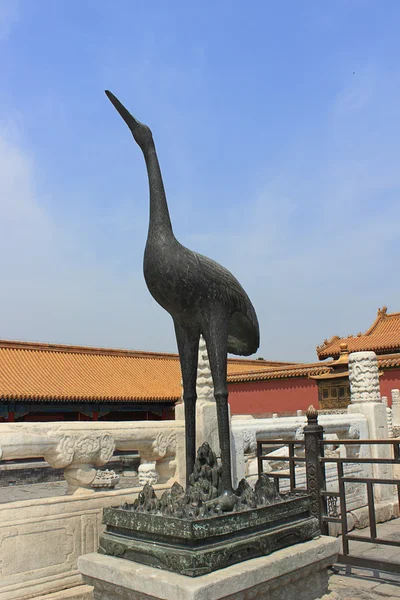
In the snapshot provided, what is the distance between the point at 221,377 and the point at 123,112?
1529 mm

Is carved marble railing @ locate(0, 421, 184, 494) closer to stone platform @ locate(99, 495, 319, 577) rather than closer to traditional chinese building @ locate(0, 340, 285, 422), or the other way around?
stone platform @ locate(99, 495, 319, 577)

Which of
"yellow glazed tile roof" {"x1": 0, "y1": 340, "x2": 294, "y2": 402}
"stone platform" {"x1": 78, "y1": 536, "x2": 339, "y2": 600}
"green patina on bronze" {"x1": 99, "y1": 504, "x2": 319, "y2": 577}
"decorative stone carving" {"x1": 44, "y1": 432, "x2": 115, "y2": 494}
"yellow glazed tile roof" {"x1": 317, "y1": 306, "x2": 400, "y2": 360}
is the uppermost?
"yellow glazed tile roof" {"x1": 317, "y1": 306, "x2": 400, "y2": 360}

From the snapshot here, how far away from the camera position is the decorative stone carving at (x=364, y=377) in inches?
251

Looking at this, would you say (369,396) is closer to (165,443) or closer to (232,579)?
(165,443)

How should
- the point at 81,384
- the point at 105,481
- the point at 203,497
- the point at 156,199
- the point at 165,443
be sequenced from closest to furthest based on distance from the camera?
→ the point at 203,497 → the point at 156,199 → the point at 165,443 → the point at 105,481 → the point at 81,384

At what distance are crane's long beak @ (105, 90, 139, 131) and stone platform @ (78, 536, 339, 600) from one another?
223 centimetres

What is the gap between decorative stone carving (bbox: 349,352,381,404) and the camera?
6.38 metres

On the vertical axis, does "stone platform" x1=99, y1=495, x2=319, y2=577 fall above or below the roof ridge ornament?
below

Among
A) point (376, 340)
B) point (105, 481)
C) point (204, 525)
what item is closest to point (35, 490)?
point (105, 481)

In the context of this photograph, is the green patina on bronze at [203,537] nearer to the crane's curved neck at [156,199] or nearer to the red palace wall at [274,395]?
the crane's curved neck at [156,199]

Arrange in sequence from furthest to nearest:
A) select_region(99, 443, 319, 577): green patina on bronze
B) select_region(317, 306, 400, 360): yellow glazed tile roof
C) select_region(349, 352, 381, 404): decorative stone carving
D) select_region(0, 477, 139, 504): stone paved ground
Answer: select_region(317, 306, 400, 360): yellow glazed tile roof → select_region(0, 477, 139, 504): stone paved ground → select_region(349, 352, 381, 404): decorative stone carving → select_region(99, 443, 319, 577): green patina on bronze

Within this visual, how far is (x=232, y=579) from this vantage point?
205cm

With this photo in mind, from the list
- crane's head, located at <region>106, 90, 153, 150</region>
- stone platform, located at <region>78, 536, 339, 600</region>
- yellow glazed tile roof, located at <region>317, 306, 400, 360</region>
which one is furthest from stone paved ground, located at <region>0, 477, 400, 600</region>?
yellow glazed tile roof, located at <region>317, 306, 400, 360</region>

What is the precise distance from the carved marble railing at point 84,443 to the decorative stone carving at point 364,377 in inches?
142
